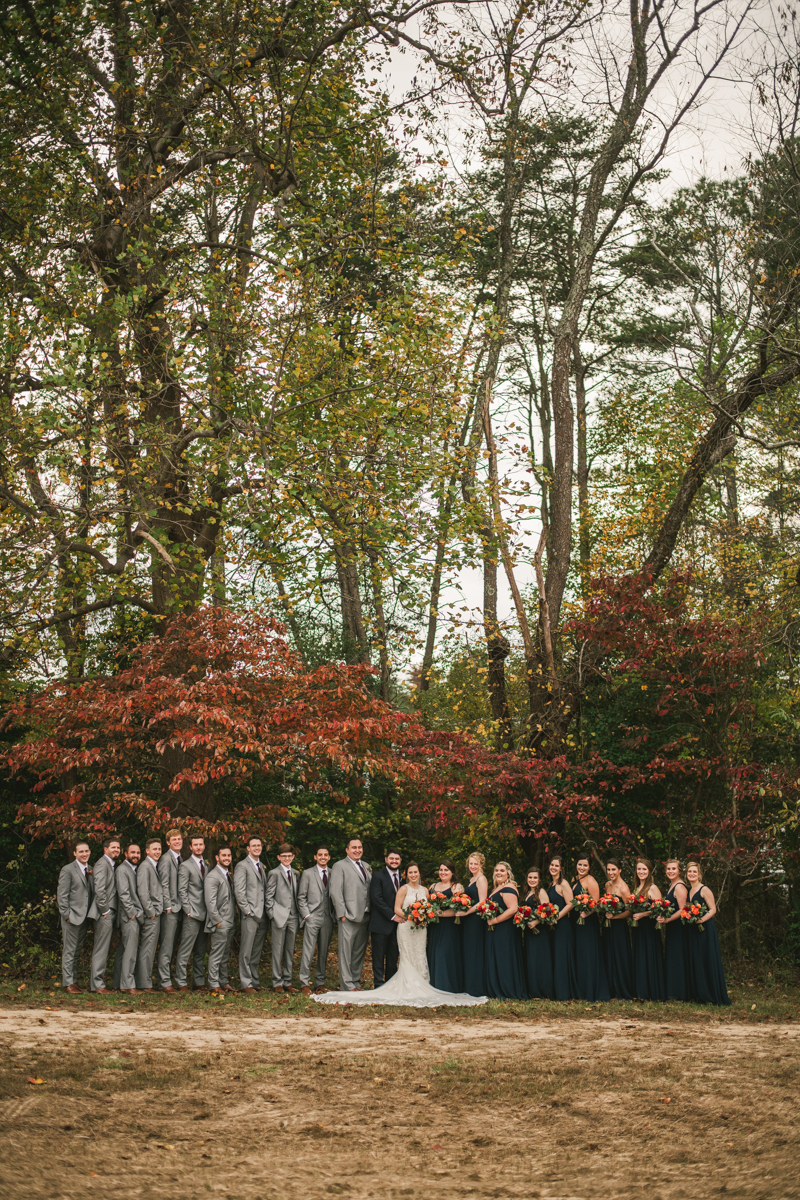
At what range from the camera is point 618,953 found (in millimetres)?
11945

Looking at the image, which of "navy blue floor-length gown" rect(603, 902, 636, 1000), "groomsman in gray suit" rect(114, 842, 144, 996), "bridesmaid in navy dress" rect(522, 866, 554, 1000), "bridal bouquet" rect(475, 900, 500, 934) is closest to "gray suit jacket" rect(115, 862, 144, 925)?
"groomsman in gray suit" rect(114, 842, 144, 996)

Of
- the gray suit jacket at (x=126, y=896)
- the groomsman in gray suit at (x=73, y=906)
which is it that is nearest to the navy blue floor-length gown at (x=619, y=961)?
the gray suit jacket at (x=126, y=896)

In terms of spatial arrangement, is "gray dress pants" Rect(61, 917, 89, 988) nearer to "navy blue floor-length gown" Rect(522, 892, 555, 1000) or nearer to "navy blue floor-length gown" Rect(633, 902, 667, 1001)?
"navy blue floor-length gown" Rect(522, 892, 555, 1000)

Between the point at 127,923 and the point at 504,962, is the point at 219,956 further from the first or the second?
the point at 504,962

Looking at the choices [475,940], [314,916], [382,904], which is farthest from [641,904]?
[314,916]

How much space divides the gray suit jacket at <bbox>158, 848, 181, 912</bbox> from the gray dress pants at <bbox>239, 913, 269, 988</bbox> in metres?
0.79

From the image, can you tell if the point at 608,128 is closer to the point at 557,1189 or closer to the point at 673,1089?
the point at 673,1089

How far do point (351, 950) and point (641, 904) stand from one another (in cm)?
330

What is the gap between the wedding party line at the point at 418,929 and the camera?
458 inches

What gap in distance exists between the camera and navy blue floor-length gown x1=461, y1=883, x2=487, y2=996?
11.8 m

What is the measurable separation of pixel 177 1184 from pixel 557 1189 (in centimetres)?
174

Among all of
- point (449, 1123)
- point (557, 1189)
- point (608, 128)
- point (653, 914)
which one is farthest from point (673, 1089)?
point (608, 128)

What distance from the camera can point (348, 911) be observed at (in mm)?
12219

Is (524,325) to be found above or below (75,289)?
above
